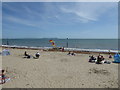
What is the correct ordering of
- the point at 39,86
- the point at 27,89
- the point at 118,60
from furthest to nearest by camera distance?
the point at 118,60 → the point at 39,86 → the point at 27,89

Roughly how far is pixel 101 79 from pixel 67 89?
256cm

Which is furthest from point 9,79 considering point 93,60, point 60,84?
point 93,60

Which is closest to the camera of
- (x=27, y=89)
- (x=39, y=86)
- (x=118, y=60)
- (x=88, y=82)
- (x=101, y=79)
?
(x=27, y=89)

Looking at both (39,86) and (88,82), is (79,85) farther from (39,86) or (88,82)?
(39,86)

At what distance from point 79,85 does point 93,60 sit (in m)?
6.39

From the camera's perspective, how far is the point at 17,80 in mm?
6484

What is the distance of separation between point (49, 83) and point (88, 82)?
2260 millimetres

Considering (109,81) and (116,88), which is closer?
(116,88)

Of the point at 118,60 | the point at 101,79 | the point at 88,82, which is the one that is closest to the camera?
the point at 88,82

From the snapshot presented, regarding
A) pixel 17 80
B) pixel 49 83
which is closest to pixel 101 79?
pixel 49 83

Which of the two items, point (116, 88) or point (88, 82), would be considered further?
point (88, 82)

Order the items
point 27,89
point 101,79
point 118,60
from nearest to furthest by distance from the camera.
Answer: point 27,89 → point 101,79 → point 118,60

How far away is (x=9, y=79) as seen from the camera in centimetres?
659

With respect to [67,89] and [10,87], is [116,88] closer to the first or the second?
[67,89]
